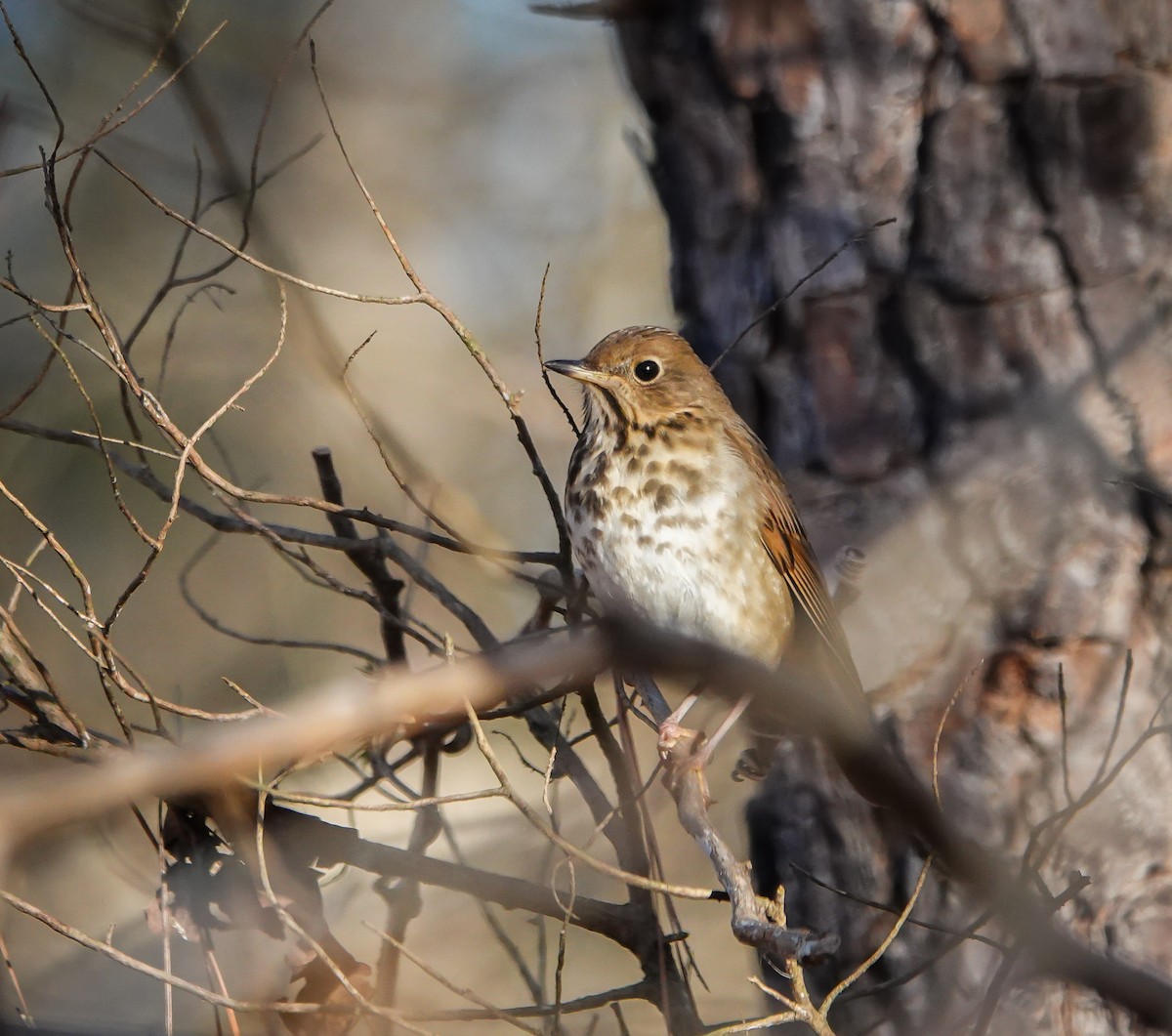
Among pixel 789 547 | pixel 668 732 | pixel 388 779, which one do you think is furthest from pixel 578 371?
pixel 388 779

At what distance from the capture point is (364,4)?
853cm

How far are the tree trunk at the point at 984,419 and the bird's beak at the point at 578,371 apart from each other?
0.46 m

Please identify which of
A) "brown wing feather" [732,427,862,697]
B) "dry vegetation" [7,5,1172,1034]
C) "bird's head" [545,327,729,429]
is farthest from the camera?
"bird's head" [545,327,729,429]

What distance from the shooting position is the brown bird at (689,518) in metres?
2.94

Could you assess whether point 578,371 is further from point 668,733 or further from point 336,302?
point 336,302

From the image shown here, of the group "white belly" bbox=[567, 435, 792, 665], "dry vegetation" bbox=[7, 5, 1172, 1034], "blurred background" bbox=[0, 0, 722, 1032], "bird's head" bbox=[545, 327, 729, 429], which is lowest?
"dry vegetation" bbox=[7, 5, 1172, 1034]

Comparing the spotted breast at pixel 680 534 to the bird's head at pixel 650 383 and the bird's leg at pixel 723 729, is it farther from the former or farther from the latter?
the bird's leg at pixel 723 729

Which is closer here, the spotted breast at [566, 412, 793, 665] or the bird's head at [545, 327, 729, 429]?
the spotted breast at [566, 412, 793, 665]

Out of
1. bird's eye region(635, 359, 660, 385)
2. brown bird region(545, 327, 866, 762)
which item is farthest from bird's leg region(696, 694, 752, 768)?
bird's eye region(635, 359, 660, 385)

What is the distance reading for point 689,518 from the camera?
2.99 m

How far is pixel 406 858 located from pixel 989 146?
194 cm

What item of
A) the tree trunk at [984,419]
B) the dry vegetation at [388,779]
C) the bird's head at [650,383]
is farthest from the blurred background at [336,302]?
the dry vegetation at [388,779]

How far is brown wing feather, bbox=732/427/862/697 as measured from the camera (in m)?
3.00

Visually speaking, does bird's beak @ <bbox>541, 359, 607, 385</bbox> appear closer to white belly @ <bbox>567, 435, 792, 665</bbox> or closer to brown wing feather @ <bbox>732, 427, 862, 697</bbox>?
white belly @ <bbox>567, 435, 792, 665</bbox>
